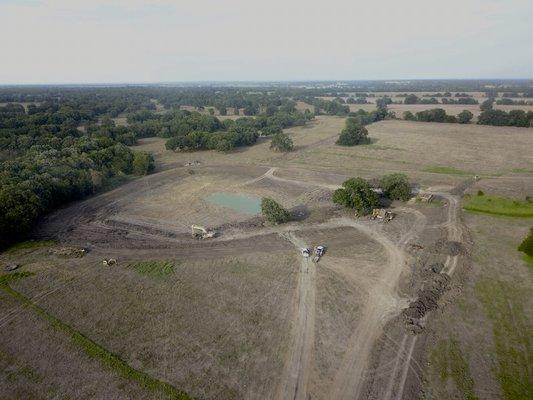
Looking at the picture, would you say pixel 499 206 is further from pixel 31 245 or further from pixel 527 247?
pixel 31 245

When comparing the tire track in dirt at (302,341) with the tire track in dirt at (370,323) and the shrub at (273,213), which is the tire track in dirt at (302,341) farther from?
the shrub at (273,213)

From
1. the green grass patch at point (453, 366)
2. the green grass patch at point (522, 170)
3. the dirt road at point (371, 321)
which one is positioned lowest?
the green grass patch at point (522, 170)

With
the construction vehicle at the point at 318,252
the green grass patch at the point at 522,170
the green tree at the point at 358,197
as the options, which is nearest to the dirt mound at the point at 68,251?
the construction vehicle at the point at 318,252

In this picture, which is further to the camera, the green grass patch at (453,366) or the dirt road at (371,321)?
the dirt road at (371,321)

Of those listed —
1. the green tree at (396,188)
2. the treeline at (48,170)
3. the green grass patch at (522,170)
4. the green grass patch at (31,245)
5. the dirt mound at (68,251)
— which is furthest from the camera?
the green grass patch at (522,170)

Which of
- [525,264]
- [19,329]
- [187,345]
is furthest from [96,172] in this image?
[525,264]

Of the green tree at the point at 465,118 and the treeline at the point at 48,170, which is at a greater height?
the treeline at the point at 48,170
